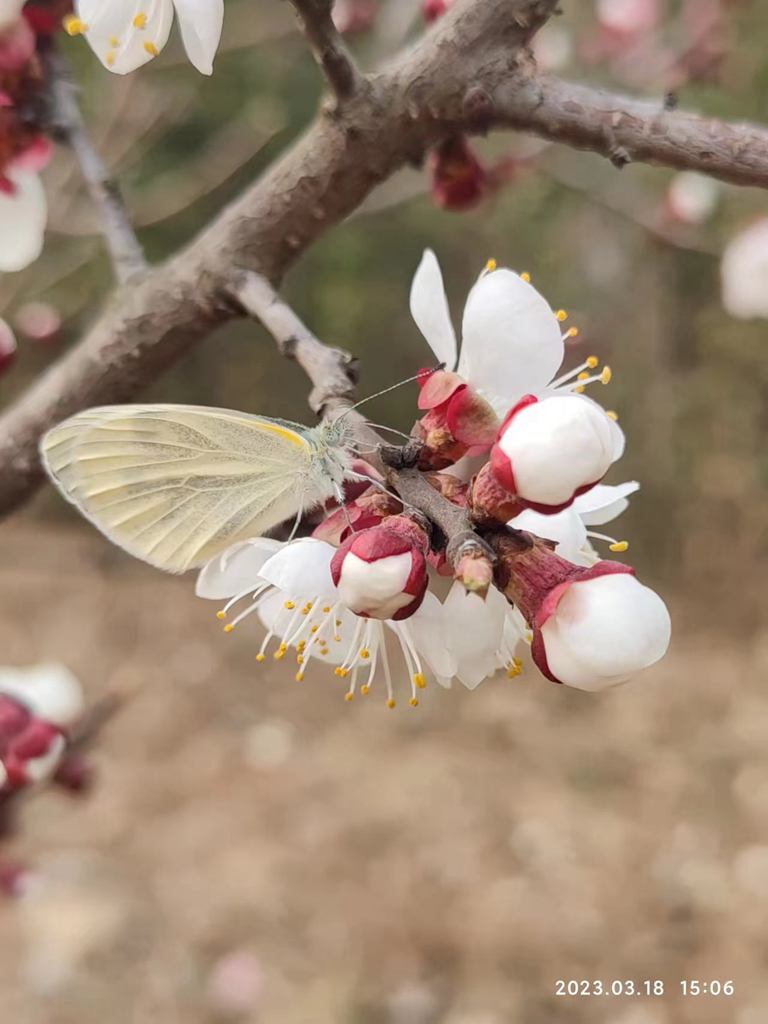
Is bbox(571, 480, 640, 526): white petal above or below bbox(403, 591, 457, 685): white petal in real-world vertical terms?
above

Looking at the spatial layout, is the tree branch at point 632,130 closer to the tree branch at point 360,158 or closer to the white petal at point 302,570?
the tree branch at point 360,158

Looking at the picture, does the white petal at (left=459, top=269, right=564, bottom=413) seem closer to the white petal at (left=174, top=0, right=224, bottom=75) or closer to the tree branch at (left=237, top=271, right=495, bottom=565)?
the tree branch at (left=237, top=271, right=495, bottom=565)

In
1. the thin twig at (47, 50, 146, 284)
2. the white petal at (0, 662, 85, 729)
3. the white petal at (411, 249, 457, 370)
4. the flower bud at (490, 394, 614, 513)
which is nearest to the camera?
the flower bud at (490, 394, 614, 513)

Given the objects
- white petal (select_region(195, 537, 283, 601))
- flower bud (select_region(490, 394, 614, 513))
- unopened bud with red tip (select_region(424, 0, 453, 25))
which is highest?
unopened bud with red tip (select_region(424, 0, 453, 25))

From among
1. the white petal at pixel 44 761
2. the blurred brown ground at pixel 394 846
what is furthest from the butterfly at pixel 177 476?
the blurred brown ground at pixel 394 846

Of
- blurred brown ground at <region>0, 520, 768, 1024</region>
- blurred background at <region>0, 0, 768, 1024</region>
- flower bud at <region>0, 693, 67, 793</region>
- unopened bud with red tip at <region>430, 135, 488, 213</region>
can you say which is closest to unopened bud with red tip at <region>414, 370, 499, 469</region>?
unopened bud with red tip at <region>430, 135, 488, 213</region>

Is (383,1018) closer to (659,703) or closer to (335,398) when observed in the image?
(659,703)
